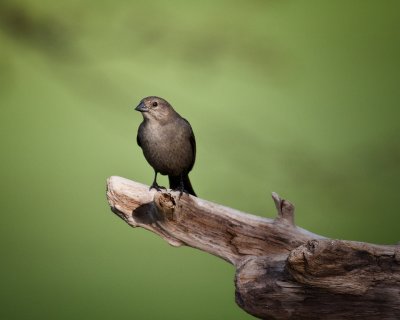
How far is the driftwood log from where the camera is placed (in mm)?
1821

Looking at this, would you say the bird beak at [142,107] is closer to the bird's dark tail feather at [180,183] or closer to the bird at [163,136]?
the bird at [163,136]

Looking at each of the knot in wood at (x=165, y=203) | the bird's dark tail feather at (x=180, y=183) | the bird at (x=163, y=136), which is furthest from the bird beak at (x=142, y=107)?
the knot in wood at (x=165, y=203)

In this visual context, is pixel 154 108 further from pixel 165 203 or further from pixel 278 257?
pixel 278 257

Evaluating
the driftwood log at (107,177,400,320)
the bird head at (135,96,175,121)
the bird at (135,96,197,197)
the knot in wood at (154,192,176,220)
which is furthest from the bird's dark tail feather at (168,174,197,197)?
the knot in wood at (154,192,176,220)

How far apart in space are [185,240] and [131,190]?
0.28 meters

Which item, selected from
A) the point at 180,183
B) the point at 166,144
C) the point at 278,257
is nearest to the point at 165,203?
the point at 278,257

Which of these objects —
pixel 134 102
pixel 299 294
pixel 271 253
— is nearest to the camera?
pixel 299 294

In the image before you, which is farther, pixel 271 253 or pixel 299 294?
pixel 271 253

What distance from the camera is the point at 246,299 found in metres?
2.01

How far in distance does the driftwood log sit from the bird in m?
0.33

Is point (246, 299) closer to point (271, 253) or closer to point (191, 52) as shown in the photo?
point (271, 253)

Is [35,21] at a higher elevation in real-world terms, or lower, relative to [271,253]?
higher

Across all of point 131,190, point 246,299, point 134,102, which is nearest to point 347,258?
point 246,299

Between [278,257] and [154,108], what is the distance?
97 centimetres
